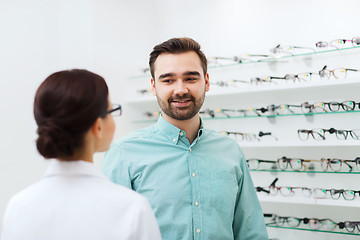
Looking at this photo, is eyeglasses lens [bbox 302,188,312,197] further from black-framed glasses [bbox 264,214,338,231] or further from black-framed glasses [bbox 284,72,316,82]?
black-framed glasses [bbox 284,72,316,82]

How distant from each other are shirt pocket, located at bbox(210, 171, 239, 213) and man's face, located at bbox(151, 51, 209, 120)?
0.29 metres

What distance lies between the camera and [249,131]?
9.93ft

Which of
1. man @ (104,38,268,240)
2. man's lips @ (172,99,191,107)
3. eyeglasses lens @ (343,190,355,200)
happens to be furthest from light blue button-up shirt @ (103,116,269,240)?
eyeglasses lens @ (343,190,355,200)

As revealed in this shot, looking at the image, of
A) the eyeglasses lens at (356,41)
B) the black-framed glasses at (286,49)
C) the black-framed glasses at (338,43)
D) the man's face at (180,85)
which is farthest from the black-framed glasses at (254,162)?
the man's face at (180,85)

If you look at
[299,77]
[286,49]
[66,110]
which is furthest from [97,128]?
[286,49]

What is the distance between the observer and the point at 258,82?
2887mm

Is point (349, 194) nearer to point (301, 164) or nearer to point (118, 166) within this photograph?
point (301, 164)

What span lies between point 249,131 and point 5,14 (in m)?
1.96

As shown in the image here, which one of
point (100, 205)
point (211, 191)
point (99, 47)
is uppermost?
point (99, 47)

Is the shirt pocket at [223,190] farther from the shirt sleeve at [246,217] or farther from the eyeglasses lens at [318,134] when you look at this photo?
the eyeglasses lens at [318,134]

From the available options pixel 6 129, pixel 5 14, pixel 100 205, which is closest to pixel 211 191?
pixel 100 205

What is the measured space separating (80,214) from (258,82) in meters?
2.17

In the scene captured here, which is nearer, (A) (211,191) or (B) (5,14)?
(A) (211,191)

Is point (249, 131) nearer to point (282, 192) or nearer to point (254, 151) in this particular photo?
point (254, 151)
